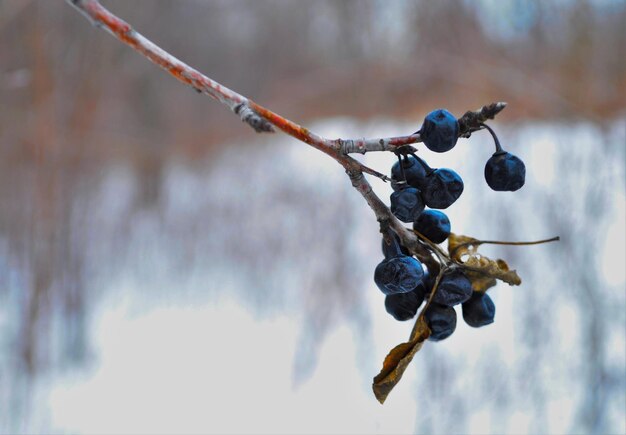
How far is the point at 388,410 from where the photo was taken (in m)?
2.26

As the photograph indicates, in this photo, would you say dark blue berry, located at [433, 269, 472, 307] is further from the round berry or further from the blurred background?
the blurred background

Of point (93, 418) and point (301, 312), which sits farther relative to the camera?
point (301, 312)

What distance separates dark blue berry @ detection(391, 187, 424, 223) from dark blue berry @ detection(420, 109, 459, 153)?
0.04 m

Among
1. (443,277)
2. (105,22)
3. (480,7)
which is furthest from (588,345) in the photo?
(105,22)

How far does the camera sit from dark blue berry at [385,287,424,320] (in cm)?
51

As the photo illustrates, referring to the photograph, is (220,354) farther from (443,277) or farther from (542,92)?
(443,277)

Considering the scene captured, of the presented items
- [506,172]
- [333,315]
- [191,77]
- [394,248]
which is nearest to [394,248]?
[394,248]

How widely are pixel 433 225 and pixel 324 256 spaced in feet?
8.47

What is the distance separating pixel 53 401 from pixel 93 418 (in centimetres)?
25

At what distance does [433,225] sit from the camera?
491mm

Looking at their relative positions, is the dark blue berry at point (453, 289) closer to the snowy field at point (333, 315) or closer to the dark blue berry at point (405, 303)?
the dark blue berry at point (405, 303)

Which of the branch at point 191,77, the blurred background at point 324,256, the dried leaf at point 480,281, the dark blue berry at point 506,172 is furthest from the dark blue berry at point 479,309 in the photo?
the blurred background at point 324,256

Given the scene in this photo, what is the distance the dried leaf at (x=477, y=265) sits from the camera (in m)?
0.50

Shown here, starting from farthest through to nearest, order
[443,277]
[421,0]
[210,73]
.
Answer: [210,73] → [421,0] → [443,277]
